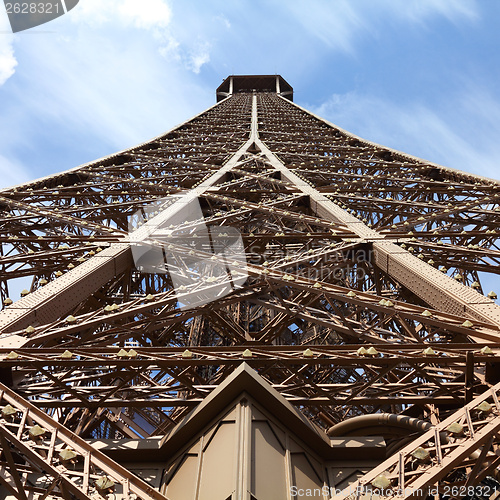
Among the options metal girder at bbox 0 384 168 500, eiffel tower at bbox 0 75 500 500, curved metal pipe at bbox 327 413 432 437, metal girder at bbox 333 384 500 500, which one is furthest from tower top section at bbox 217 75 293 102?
metal girder at bbox 333 384 500 500

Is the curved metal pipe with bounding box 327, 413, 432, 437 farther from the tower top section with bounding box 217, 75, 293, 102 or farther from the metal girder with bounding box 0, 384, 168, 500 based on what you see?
the tower top section with bounding box 217, 75, 293, 102

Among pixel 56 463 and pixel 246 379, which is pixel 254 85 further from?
pixel 56 463

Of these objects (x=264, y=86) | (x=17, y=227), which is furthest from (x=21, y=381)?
(x=264, y=86)

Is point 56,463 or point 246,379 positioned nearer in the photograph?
point 56,463

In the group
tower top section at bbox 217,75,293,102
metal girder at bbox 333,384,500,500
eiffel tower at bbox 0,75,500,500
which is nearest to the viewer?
metal girder at bbox 333,384,500,500

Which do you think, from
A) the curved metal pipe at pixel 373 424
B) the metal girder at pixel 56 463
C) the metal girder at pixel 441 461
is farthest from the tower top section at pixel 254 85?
the metal girder at pixel 441 461

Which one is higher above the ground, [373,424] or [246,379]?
[246,379]

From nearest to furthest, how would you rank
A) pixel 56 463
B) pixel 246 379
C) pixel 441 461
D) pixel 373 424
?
pixel 441 461 < pixel 56 463 < pixel 246 379 < pixel 373 424

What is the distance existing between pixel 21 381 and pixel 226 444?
2.33 meters

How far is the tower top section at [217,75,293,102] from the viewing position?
57719 millimetres

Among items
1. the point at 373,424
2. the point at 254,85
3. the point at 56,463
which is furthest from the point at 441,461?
the point at 254,85

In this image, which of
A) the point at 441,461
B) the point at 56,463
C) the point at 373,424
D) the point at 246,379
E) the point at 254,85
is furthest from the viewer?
the point at 254,85

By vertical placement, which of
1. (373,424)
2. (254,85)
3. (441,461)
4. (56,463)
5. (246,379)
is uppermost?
(254,85)

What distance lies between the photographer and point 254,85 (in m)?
59.4
